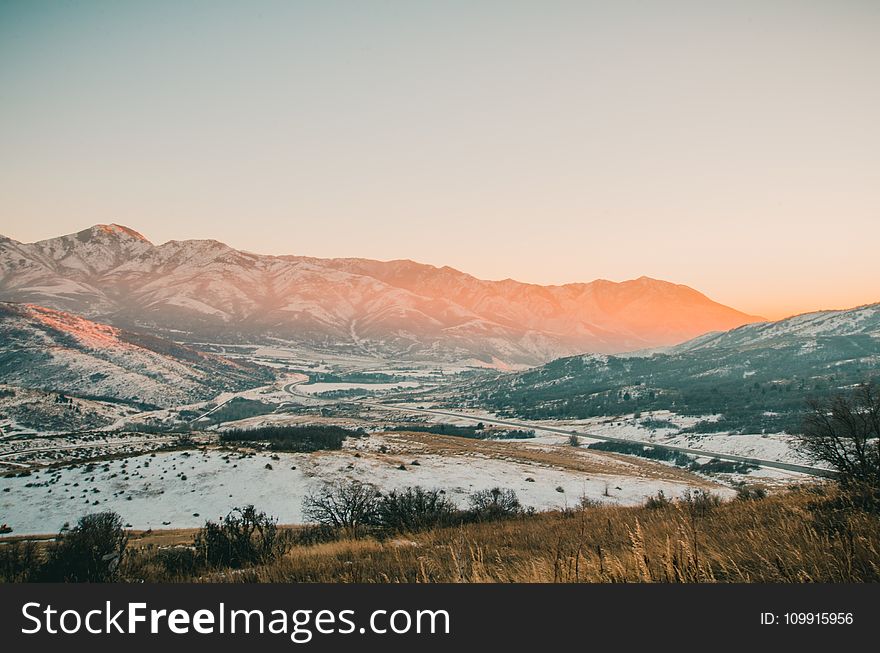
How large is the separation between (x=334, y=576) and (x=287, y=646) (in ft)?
7.69

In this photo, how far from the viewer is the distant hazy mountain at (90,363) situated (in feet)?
487

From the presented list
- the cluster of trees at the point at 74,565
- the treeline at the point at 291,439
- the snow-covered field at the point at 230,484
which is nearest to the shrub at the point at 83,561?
the cluster of trees at the point at 74,565

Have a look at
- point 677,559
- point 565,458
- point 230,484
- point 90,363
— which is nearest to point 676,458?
point 565,458

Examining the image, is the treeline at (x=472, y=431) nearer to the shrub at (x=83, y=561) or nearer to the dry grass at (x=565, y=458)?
the dry grass at (x=565, y=458)

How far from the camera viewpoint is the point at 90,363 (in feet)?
521

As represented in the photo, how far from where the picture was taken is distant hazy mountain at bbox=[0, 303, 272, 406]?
148m

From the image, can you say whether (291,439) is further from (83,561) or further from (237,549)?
(83,561)

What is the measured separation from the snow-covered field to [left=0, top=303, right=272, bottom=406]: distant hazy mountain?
109m

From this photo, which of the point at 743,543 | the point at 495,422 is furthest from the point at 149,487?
the point at 495,422

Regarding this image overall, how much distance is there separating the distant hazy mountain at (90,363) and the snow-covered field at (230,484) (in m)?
109

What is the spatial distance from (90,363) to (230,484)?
145580 millimetres

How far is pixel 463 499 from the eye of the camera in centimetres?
4447

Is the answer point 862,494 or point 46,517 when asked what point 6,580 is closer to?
point 862,494

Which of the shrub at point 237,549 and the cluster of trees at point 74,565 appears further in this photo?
the shrub at point 237,549
